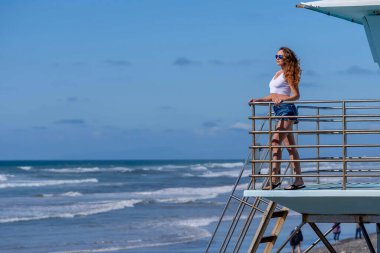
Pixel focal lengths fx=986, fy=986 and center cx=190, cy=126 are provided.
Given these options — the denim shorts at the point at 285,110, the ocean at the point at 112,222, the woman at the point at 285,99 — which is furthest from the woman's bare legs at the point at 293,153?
the ocean at the point at 112,222

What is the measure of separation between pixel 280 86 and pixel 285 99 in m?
0.23

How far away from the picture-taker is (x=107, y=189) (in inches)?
2680

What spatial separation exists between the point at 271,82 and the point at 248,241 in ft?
58.9

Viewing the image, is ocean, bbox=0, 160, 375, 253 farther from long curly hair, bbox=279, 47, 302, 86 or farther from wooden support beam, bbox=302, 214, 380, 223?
long curly hair, bbox=279, 47, 302, 86

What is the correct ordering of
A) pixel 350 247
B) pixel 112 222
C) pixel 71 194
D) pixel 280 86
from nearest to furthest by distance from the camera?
pixel 280 86 → pixel 350 247 → pixel 112 222 → pixel 71 194

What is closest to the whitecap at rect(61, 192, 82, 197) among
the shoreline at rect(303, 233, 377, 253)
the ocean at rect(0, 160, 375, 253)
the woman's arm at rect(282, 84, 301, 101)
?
the ocean at rect(0, 160, 375, 253)

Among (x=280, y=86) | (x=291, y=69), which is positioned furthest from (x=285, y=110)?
(x=291, y=69)

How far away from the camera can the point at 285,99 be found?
11.5m

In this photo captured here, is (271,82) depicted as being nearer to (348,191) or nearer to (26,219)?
(348,191)

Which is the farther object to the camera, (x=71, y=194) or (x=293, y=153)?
(x=71, y=194)

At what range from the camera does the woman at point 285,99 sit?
11.5 m

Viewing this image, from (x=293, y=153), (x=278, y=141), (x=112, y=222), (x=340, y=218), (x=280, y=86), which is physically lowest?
(x=112, y=222)

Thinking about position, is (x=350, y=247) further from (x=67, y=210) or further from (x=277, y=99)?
(x=67, y=210)

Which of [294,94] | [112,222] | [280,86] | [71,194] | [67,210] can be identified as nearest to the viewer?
[294,94]
